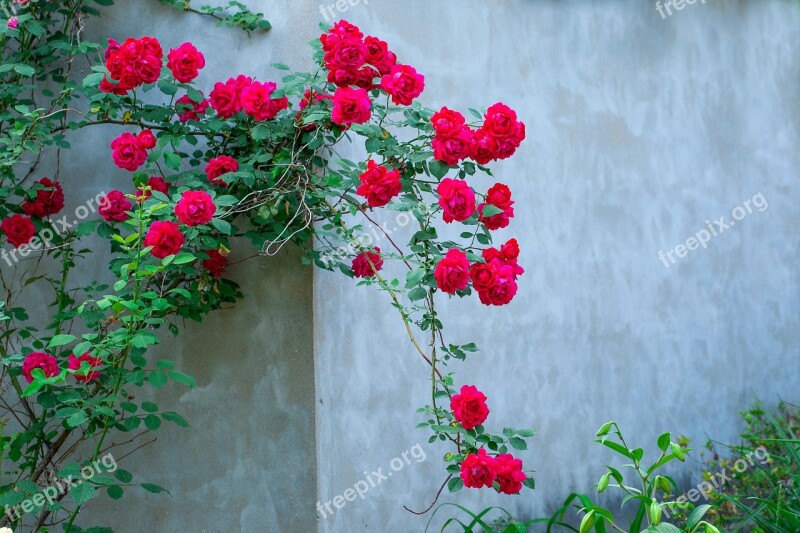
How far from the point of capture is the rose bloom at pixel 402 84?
2580 millimetres

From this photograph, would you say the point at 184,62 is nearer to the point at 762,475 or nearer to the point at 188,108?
the point at 188,108

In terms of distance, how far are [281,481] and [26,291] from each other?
111 cm

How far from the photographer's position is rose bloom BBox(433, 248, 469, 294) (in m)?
2.41

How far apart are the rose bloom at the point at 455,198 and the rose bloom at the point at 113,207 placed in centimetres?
106

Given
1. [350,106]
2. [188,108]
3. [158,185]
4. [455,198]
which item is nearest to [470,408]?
[455,198]

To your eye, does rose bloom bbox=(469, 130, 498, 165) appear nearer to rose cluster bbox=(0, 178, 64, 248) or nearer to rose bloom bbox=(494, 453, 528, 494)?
rose bloom bbox=(494, 453, 528, 494)

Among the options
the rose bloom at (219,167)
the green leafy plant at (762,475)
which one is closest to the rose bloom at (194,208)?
the rose bloom at (219,167)

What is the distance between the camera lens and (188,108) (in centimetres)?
296

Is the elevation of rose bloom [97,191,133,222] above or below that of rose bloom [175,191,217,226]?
above

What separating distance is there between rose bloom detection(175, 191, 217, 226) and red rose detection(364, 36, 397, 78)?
625 millimetres

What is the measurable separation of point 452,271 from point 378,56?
71cm

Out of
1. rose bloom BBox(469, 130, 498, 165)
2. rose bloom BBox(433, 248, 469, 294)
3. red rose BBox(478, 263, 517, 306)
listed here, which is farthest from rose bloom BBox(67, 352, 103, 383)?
rose bloom BBox(469, 130, 498, 165)

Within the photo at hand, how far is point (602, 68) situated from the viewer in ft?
14.1

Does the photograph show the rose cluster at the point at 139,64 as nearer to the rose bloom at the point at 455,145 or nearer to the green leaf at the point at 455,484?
the rose bloom at the point at 455,145
